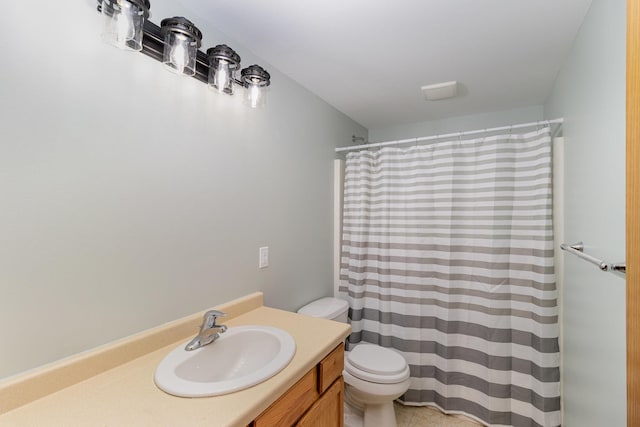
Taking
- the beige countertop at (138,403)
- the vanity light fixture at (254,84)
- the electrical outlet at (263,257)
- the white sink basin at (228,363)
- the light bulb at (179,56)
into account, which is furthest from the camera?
the electrical outlet at (263,257)

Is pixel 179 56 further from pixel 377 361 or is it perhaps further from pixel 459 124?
pixel 459 124

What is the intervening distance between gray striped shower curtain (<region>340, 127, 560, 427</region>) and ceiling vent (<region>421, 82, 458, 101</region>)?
1.20 ft

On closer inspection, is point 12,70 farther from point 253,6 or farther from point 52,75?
point 253,6

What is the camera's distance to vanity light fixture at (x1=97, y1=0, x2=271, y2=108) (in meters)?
0.92

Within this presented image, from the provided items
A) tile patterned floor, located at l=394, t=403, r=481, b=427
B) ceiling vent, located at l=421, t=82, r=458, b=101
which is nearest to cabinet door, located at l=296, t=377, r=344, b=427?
tile patterned floor, located at l=394, t=403, r=481, b=427

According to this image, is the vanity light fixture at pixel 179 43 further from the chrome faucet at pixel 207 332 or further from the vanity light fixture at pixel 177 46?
the chrome faucet at pixel 207 332

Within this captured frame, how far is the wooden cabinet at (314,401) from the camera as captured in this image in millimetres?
892

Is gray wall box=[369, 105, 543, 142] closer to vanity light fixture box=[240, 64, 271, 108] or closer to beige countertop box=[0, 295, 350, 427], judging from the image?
vanity light fixture box=[240, 64, 271, 108]

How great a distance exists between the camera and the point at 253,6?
1242mm

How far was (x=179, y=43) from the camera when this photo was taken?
107 centimetres

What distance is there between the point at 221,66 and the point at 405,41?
3.13ft

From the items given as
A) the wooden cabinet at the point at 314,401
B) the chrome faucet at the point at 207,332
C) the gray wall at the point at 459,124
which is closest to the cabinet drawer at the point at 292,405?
the wooden cabinet at the point at 314,401

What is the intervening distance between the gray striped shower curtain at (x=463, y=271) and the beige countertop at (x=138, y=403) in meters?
1.32

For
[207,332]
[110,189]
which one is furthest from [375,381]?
[110,189]
